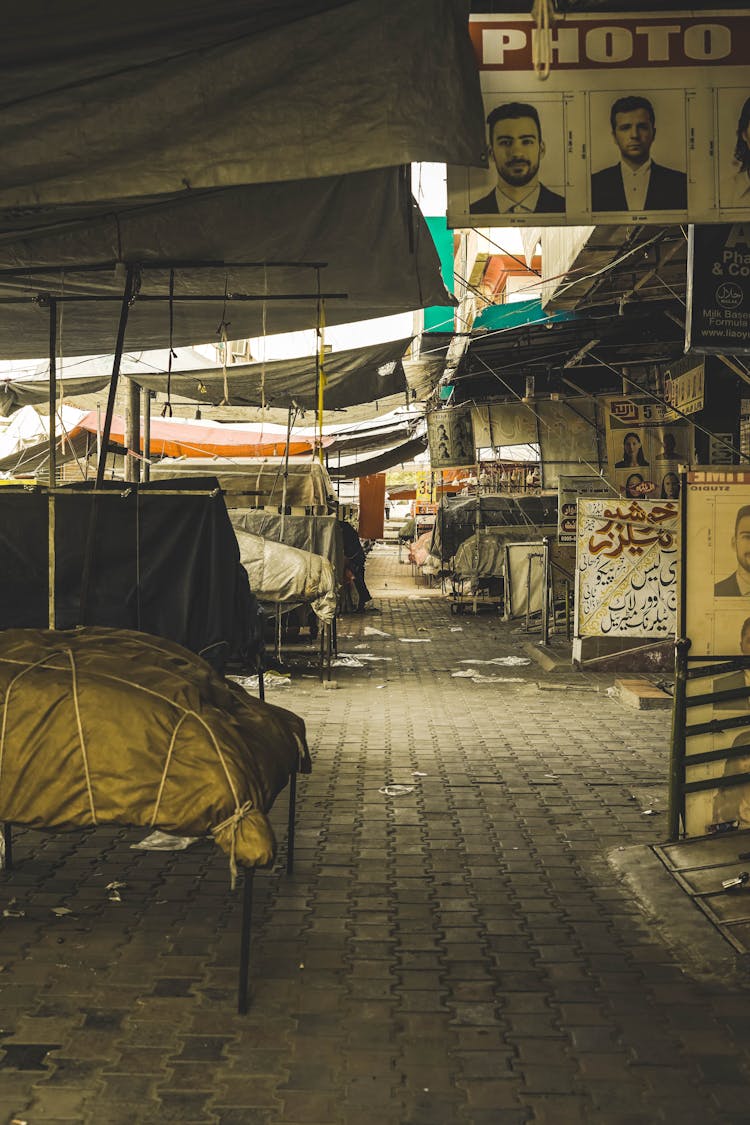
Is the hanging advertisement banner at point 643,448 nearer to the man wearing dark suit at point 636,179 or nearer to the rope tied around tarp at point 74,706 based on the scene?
the man wearing dark suit at point 636,179

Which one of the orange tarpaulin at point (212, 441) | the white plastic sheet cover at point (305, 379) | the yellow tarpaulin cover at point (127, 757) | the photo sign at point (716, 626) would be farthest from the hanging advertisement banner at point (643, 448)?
the yellow tarpaulin cover at point (127, 757)

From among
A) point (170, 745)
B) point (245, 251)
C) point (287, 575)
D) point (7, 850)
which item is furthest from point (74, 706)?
point (287, 575)

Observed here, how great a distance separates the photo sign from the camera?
646 centimetres

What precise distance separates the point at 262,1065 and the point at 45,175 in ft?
11.5

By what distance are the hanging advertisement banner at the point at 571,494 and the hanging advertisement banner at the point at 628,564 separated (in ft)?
6.46

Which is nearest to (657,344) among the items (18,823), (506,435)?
(506,435)

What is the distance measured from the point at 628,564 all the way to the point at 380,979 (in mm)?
9749

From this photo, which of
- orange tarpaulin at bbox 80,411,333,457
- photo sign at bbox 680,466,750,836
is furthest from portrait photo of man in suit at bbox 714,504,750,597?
orange tarpaulin at bbox 80,411,333,457

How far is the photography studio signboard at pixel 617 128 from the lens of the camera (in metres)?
5.21

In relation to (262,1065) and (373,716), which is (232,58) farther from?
(373,716)

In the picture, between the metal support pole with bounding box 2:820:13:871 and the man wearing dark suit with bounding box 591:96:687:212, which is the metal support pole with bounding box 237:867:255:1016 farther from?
the man wearing dark suit with bounding box 591:96:687:212

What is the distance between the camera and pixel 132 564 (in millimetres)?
7148

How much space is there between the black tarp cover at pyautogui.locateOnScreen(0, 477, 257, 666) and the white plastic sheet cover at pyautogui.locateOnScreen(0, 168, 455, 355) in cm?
144

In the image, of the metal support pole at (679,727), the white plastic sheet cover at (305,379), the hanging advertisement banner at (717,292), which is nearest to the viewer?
the metal support pole at (679,727)
